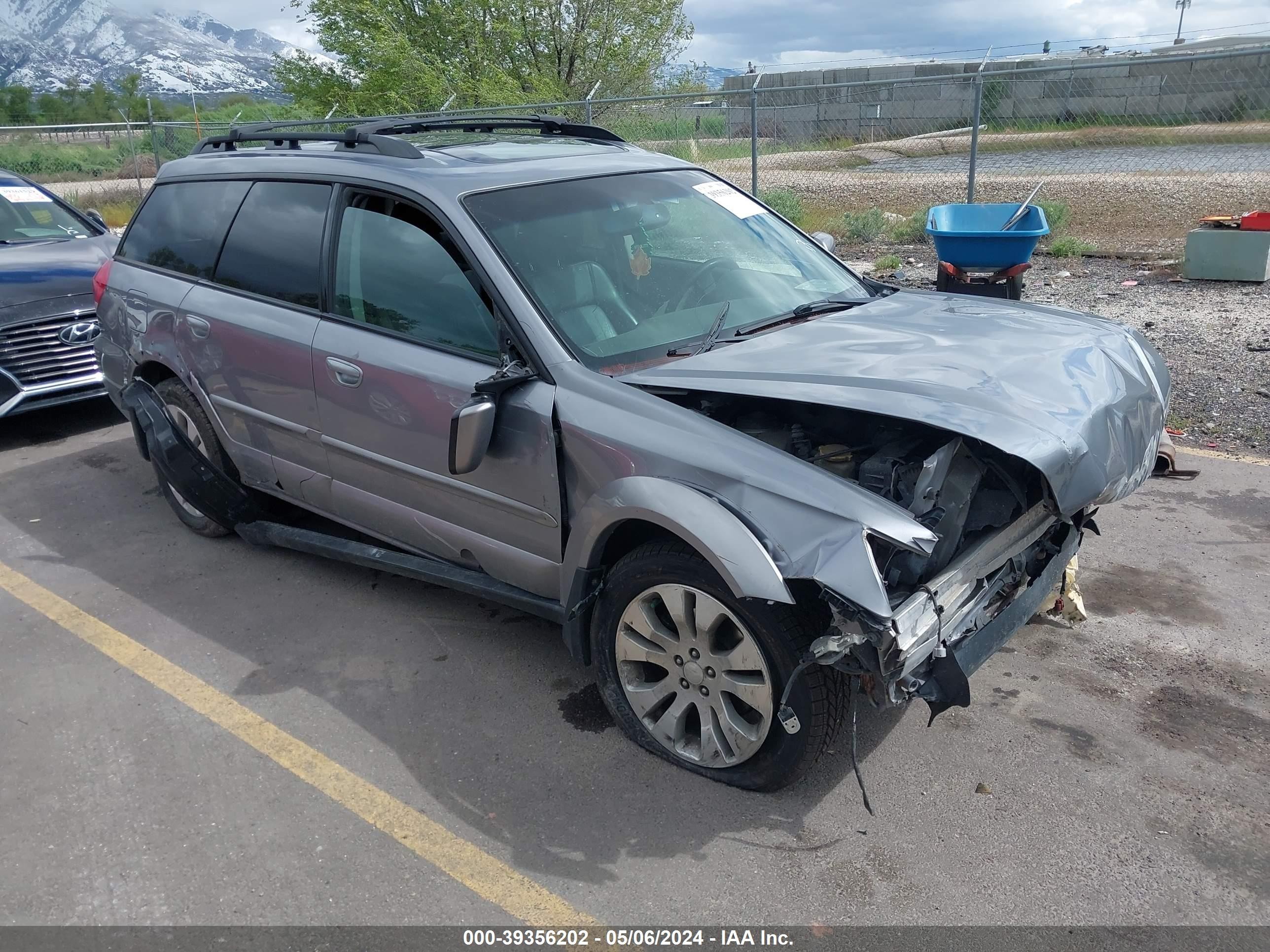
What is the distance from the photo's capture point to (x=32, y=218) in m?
7.55

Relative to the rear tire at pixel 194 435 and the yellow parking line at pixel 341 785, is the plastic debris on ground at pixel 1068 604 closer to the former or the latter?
the yellow parking line at pixel 341 785

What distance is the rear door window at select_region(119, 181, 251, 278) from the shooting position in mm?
4648

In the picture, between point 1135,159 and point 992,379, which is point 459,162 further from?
point 1135,159

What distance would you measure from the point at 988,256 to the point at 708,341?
4140mm

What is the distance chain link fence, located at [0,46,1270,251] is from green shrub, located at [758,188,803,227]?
35mm

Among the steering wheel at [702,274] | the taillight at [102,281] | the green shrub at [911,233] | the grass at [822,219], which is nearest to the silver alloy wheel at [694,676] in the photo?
the steering wheel at [702,274]

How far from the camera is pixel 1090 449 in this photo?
295 cm

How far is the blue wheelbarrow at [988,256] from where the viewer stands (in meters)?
6.82

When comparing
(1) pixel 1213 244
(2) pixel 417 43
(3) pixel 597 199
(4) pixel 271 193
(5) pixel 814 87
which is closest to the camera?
(3) pixel 597 199

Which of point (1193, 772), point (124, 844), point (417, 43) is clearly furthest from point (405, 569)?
point (417, 43)

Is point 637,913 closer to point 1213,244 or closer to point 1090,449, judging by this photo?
point 1090,449

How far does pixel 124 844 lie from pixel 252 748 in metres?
0.52

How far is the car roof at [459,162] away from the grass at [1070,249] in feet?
25.8

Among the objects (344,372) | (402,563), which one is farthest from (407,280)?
(402,563)
